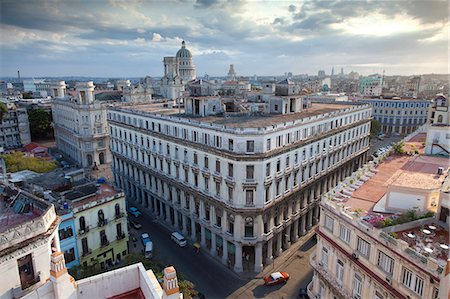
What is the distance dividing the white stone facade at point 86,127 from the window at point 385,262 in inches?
3377

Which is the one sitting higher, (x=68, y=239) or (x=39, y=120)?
(x=39, y=120)

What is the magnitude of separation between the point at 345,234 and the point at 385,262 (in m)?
4.55

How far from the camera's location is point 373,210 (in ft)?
101

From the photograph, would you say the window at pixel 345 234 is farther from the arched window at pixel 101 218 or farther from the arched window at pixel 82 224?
the arched window at pixel 82 224

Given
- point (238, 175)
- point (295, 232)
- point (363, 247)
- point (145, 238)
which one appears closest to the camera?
point (363, 247)

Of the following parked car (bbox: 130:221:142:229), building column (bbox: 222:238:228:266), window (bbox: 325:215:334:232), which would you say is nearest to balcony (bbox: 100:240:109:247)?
parked car (bbox: 130:221:142:229)

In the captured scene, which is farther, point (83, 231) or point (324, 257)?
point (83, 231)

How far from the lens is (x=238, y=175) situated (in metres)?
44.0

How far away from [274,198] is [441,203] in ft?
75.5

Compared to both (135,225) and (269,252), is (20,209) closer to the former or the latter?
(269,252)

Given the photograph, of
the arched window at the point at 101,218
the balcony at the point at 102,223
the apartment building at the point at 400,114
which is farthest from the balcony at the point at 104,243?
the apartment building at the point at 400,114

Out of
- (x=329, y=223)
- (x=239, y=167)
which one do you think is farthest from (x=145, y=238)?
(x=329, y=223)

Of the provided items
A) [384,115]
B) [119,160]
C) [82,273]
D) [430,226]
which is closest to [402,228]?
[430,226]

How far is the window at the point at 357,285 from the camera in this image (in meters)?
27.6
